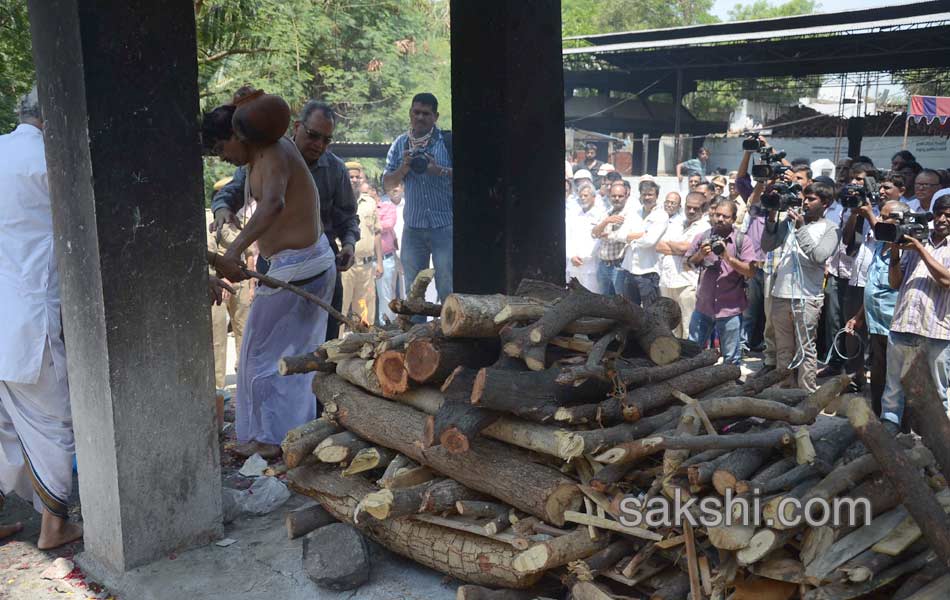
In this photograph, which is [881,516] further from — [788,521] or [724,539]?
[724,539]

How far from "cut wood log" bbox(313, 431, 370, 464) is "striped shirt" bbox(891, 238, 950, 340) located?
3.58 m

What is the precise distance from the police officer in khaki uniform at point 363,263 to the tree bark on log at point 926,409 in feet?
23.0

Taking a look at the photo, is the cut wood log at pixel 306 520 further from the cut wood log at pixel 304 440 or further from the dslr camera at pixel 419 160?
the dslr camera at pixel 419 160

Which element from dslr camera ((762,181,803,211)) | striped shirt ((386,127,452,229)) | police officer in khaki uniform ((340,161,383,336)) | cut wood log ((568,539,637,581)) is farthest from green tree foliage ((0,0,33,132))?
cut wood log ((568,539,637,581))

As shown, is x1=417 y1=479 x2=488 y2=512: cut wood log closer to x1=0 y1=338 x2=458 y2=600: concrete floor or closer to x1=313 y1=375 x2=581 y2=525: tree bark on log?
x1=313 y1=375 x2=581 y2=525: tree bark on log

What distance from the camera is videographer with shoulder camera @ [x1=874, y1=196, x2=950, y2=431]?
5.09 meters

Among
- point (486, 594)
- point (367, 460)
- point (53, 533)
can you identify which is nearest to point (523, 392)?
point (486, 594)

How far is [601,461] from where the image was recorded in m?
3.00

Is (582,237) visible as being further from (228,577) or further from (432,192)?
(228,577)

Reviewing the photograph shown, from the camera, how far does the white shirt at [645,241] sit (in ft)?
26.1

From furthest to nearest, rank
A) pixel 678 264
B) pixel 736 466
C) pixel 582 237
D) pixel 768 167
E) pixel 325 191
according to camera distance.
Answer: pixel 582 237 < pixel 678 264 < pixel 768 167 < pixel 325 191 < pixel 736 466

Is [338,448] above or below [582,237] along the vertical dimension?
below

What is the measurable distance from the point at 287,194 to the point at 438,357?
1.95 metres

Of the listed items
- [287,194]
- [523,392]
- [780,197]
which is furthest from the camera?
[780,197]
